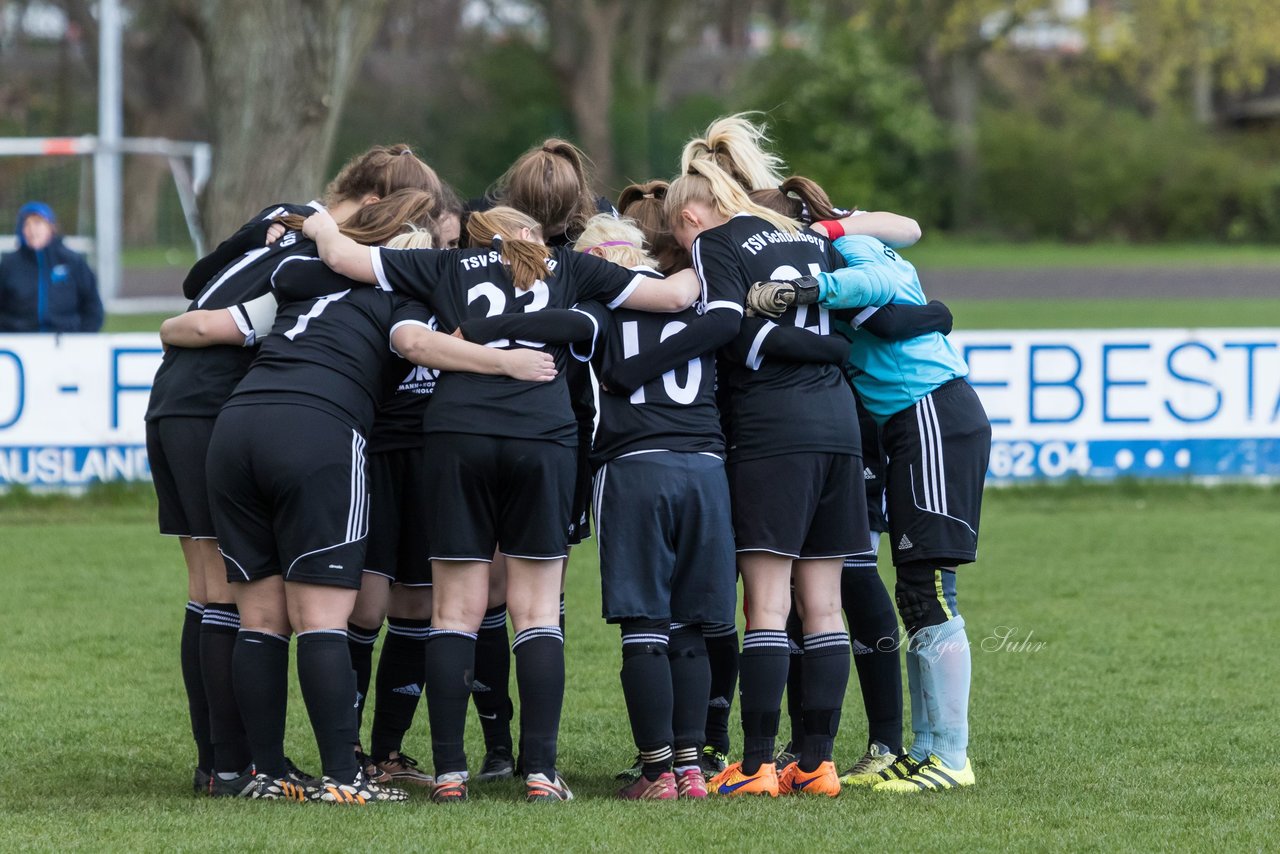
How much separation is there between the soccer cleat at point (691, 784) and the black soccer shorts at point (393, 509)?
97 centimetres

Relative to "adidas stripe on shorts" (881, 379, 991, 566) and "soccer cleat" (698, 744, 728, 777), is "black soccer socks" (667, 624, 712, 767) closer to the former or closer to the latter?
"soccer cleat" (698, 744, 728, 777)

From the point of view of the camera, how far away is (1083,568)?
8.75 metres

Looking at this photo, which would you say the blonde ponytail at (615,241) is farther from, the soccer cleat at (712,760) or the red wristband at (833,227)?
the soccer cleat at (712,760)

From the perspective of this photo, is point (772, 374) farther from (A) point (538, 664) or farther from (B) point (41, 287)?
(B) point (41, 287)

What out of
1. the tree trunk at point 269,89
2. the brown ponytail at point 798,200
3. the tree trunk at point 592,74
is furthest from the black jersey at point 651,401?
the tree trunk at point 592,74

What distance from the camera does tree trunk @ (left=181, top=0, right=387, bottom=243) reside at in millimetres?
12023

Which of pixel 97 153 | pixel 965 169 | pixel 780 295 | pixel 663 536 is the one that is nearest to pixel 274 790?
pixel 663 536

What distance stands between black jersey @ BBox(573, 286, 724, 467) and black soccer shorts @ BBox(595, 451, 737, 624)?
42 millimetres

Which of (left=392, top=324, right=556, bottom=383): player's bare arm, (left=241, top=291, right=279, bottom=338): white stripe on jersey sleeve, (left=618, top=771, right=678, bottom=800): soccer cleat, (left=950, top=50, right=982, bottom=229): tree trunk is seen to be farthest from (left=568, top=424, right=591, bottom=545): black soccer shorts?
(left=950, top=50, right=982, bottom=229): tree trunk

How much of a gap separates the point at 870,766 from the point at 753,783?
51 cm

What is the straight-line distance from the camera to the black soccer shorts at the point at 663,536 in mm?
4480

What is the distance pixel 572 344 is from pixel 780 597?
37.1 inches

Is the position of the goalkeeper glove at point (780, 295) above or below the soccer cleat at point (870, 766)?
above

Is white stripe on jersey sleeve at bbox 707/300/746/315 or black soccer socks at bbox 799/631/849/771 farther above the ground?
white stripe on jersey sleeve at bbox 707/300/746/315
